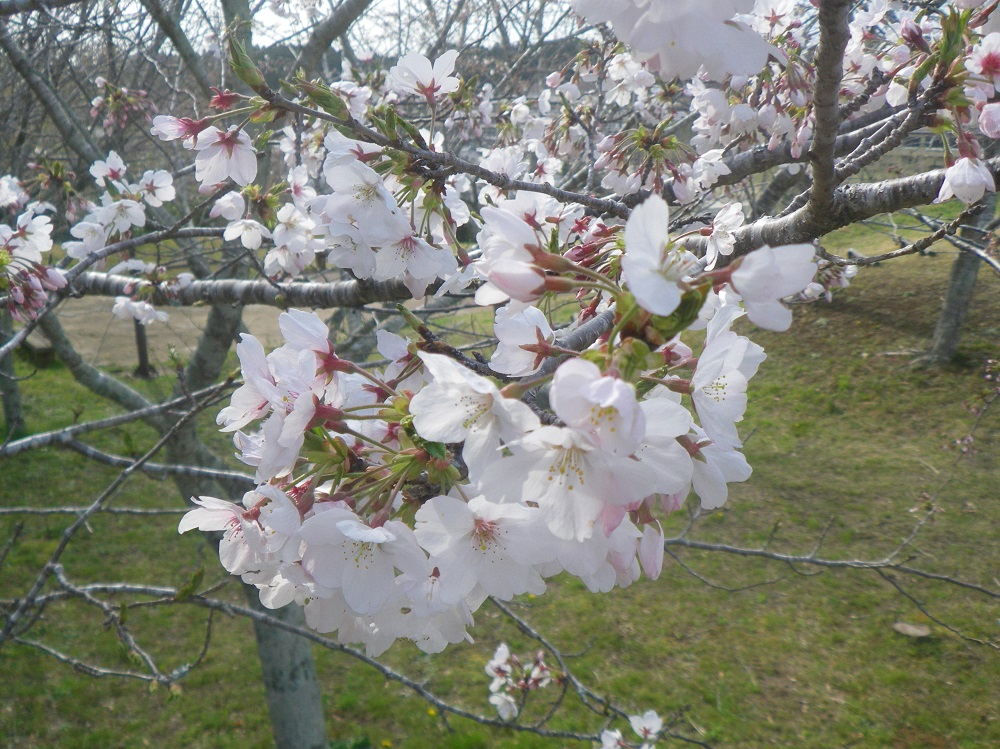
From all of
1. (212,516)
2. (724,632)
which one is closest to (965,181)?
(212,516)

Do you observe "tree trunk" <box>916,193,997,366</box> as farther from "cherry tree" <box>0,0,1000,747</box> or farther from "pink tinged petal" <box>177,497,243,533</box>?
"pink tinged petal" <box>177,497,243,533</box>

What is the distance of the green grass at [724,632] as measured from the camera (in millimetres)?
→ 4074

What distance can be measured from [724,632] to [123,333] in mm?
12089

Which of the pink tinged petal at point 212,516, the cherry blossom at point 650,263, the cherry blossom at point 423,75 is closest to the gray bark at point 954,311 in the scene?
the cherry blossom at point 423,75

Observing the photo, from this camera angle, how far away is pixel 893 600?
4965mm

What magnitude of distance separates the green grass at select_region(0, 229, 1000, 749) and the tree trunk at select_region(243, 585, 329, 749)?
1.93 feet

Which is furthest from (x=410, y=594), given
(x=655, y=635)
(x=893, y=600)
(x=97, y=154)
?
(x=893, y=600)

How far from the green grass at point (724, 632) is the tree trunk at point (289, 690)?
59 centimetres

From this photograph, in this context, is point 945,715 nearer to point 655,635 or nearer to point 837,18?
point 655,635

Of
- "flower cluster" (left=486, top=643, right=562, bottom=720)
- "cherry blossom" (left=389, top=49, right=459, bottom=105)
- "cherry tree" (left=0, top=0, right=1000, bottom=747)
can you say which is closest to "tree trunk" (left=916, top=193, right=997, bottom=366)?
"flower cluster" (left=486, top=643, right=562, bottom=720)

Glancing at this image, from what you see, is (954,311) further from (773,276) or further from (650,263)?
(650,263)

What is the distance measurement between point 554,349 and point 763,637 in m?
4.63

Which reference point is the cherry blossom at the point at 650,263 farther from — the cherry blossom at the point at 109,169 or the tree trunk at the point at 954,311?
the tree trunk at the point at 954,311

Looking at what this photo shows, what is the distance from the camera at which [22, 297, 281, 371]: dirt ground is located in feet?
34.7
